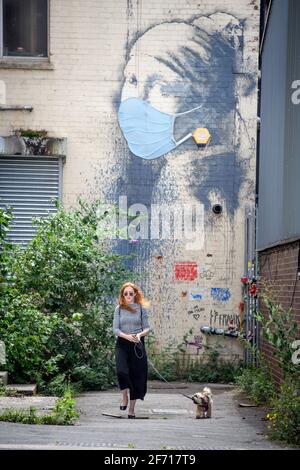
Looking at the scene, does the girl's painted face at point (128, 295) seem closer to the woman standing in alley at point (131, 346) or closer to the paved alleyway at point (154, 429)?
the woman standing in alley at point (131, 346)

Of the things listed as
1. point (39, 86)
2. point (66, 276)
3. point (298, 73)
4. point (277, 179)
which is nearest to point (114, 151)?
point (39, 86)

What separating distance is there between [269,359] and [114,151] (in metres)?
5.44

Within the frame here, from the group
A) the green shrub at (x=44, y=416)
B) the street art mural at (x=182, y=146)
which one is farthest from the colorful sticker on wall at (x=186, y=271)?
the green shrub at (x=44, y=416)

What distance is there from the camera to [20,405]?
13430 millimetres

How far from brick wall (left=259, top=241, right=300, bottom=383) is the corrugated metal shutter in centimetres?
456

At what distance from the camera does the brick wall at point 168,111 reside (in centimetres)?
1931

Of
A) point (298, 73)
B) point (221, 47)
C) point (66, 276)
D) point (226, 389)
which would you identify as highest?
point (221, 47)

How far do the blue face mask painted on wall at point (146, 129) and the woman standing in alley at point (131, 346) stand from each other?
19.8 feet

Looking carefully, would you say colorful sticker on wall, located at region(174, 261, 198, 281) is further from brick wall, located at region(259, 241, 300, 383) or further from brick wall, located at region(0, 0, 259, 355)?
brick wall, located at region(259, 241, 300, 383)

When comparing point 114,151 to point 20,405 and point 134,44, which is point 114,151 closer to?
point 134,44

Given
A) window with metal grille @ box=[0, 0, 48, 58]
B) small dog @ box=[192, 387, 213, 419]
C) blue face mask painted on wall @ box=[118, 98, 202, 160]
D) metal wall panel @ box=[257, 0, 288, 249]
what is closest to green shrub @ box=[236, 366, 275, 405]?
small dog @ box=[192, 387, 213, 419]

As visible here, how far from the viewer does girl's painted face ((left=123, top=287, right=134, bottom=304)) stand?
1381 cm

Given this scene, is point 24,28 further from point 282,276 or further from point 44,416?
point 44,416

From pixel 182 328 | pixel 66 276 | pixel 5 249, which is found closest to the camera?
→ pixel 5 249
